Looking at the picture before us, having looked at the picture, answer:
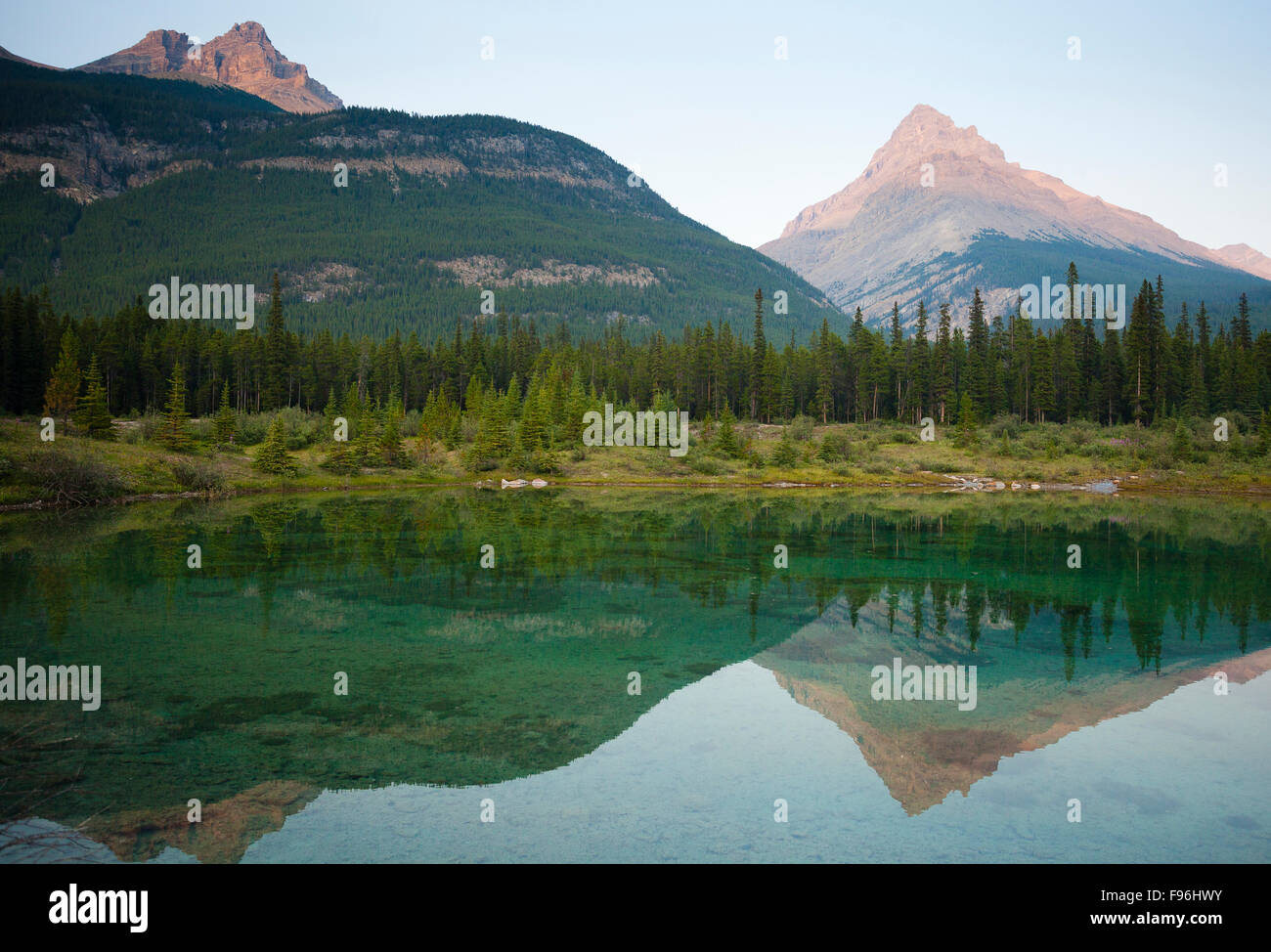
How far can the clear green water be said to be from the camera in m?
9.21

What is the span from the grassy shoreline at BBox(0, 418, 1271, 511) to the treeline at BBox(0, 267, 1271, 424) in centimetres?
805

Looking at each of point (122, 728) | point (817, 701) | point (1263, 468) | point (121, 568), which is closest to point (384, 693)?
point (122, 728)

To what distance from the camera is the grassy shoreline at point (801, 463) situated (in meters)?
59.0

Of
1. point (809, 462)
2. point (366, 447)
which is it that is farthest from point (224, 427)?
point (809, 462)

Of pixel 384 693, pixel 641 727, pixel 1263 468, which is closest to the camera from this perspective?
pixel 641 727

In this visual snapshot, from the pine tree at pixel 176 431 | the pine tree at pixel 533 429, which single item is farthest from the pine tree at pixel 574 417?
the pine tree at pixel 176 431

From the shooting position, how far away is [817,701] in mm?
14422

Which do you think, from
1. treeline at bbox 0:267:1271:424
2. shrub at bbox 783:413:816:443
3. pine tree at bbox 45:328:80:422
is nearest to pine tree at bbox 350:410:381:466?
treeline at bbox 0:267:1271:424

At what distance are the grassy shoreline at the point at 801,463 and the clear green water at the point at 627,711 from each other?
30.4 m

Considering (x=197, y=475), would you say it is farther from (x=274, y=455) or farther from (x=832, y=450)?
(x=832, y=450)

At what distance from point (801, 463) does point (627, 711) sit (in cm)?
7232

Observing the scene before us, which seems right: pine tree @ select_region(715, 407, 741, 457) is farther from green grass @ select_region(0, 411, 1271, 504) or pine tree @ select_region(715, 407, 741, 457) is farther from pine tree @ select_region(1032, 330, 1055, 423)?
pine tree @ select_region(1032, 330, 1055, 423)

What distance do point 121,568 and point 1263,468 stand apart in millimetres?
87336
